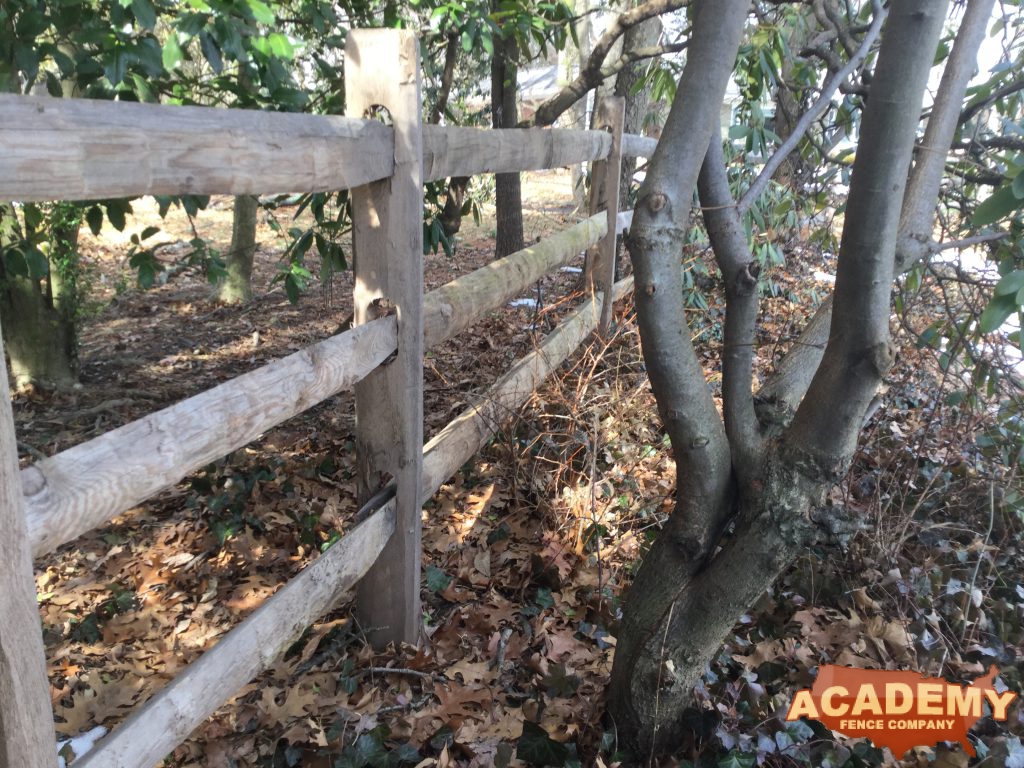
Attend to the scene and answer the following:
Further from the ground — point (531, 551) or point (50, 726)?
point (50, 726)

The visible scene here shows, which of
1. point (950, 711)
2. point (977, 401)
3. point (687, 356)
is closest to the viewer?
point (687, 356)

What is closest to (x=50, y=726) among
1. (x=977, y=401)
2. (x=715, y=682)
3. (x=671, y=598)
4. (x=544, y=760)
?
(x=544, y=760)

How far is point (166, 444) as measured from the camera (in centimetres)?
149

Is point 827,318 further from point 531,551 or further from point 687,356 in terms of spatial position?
point 531,551

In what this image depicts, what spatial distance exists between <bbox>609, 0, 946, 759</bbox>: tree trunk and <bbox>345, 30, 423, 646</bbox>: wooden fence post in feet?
2.30

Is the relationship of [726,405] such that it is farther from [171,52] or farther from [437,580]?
[171,52]

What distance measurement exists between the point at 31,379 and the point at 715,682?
4.84m

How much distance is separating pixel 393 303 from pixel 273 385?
2.00 feet

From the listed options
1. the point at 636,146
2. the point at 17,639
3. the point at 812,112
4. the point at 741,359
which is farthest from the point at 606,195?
the point at 17,639

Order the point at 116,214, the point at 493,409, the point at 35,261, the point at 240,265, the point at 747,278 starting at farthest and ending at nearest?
the point at 240,265
the point at 35,261
the point at 493,409
the point at 116,214
the point at 747,278

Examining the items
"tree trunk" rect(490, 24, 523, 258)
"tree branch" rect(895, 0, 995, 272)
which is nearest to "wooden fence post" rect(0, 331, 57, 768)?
"tree branch" rect(895, 0, 995, 272)

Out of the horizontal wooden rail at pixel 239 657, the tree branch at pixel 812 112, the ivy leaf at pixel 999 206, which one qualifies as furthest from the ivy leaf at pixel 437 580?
the ivy leaf at pixel 999 206

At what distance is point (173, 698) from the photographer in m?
1.66

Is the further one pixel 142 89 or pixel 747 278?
pixel 142 89
